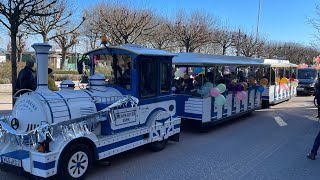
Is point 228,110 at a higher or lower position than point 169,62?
lower

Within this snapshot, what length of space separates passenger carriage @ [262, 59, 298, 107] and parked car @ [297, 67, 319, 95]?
346cm

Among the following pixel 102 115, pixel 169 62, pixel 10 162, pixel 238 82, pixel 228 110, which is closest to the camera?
pixel 10 162

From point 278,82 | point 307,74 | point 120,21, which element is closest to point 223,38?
point 307,74

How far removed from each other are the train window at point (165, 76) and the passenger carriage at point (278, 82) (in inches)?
320

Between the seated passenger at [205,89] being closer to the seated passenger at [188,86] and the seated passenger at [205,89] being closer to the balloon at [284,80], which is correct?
the seated passenger at [188,86]

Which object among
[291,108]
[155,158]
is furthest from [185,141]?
[291,108]

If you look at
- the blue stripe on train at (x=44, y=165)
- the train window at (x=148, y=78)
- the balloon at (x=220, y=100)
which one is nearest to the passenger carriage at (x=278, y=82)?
the balloon at (x=220, y=100)

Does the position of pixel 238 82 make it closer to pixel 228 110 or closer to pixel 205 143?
pixel 228 110

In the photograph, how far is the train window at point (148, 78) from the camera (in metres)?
6.64

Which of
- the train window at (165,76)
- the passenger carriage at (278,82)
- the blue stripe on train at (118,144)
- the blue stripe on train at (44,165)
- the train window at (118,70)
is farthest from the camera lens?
the passenger carriage at (278,82)

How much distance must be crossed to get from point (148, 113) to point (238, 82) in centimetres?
595

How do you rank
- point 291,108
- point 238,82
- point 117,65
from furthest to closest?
point 291,108 → point 238,82 → point 117,65

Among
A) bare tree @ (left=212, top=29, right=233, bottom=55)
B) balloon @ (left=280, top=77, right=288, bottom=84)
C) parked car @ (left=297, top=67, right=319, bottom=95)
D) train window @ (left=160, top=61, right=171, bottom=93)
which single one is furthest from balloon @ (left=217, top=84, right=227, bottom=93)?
bare tree @ (left=212, top=29, right=233, bottom=55)

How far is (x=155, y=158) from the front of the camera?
683 cm
